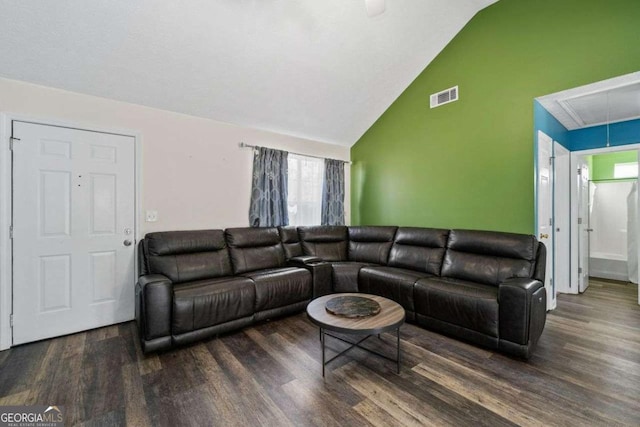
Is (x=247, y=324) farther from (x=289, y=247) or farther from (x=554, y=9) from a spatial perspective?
(x=554, y=9)

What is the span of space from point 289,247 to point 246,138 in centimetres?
160

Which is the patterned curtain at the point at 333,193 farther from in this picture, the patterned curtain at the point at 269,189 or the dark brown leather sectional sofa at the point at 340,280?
the patterned curtain at the point at 269,189

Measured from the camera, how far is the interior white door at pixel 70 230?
8.05 ft

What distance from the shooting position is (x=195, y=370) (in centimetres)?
206

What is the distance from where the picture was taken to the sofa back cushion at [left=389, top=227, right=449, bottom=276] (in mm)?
3285

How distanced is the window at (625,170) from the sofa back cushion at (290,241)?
5.49m

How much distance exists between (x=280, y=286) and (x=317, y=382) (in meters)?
1.21

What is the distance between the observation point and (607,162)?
4789 mm

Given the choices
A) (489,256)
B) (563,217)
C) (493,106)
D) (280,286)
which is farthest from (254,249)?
(563,217)

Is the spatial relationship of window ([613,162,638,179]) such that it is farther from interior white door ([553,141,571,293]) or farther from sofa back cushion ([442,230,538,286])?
sofa back cushion ([442,230,538,286])

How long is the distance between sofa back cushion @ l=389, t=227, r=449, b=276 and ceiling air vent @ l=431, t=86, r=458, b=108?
1.71 meters

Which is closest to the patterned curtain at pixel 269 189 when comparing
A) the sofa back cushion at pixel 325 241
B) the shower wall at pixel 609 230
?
the sofa back cushion at pixel 325 241

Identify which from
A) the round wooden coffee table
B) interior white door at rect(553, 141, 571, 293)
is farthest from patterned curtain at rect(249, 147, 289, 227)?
interior white door at rect(553, 141, 571, 293)

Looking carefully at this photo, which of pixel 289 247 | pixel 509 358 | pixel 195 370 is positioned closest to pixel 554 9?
pixel 509 358
